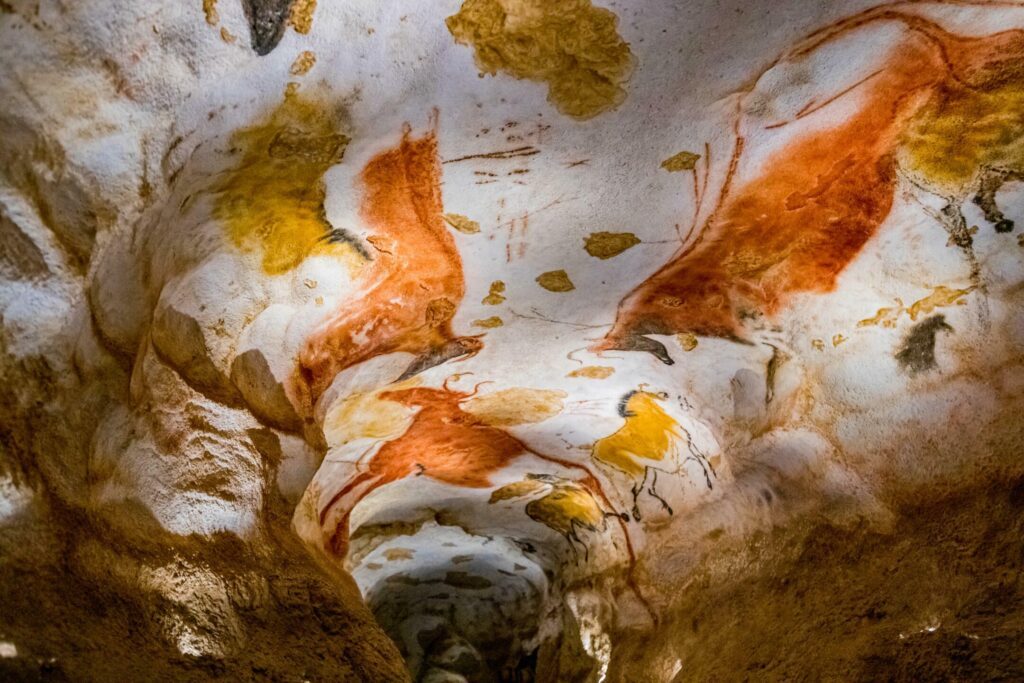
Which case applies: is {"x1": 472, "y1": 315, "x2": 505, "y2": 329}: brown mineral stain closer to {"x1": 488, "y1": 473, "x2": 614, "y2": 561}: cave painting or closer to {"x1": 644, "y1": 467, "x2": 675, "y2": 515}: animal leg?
{"x1": 644, "y1": 467, "x2": 675, "y2": 515}: animal leg

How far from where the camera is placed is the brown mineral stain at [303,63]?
2.71 meters

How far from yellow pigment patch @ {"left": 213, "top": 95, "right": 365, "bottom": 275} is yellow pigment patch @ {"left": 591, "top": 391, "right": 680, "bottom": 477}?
2.66 metres

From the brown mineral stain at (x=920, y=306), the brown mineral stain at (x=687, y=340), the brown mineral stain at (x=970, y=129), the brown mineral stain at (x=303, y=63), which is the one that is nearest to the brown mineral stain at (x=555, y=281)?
the brown mineral stain at (x=687, y=340)

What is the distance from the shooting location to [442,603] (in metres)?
9.04

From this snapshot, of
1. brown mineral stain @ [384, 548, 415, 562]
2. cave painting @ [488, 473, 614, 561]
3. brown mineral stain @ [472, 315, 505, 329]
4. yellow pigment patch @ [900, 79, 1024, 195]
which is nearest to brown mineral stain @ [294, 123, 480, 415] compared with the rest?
brown mineral stain @ [472, 315, 505, 329]

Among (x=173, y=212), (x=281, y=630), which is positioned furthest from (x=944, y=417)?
(x=173, y=212)

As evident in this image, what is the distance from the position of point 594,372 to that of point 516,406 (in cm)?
73

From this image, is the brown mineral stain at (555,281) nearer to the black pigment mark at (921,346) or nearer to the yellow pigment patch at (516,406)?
the yellow pigment patch at (516,406)

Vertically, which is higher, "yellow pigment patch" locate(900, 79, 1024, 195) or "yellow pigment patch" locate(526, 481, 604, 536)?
"yellow pigment patch" locate(900, 79, 1024, 195)

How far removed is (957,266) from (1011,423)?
740mm

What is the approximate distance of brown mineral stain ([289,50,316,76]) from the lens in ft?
8.90

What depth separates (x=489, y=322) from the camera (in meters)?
4.58

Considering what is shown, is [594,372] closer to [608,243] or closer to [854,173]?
[608,243]

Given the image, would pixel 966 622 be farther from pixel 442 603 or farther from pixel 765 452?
pixel 442 603
